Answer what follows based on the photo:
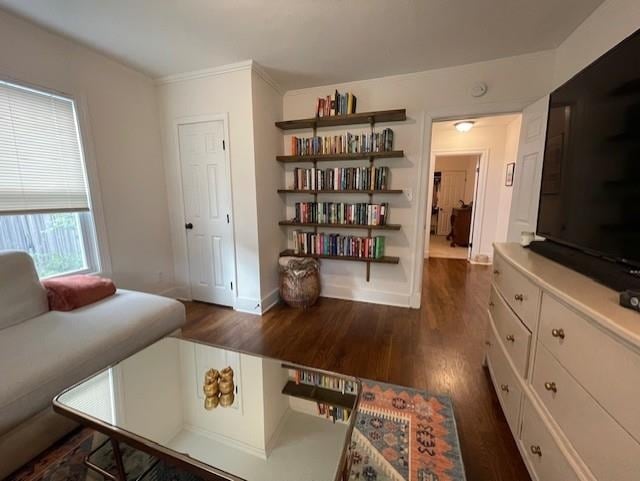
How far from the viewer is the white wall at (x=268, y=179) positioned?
8.51 feet

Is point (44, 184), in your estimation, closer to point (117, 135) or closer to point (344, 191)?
point (117, 135)

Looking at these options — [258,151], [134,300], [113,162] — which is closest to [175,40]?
[258,151]

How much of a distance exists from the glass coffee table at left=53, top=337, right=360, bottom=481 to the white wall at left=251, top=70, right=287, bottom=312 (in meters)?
1.47

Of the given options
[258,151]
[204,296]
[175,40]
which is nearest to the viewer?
[175,40]

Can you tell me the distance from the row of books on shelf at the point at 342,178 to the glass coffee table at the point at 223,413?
1969mm

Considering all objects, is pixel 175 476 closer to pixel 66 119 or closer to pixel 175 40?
pixel 66 119

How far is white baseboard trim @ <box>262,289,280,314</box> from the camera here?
2.82 metres

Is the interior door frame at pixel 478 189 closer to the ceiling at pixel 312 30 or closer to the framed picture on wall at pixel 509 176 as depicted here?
the framed picture on wall at pixel 509 176

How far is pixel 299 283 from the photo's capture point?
111 inches

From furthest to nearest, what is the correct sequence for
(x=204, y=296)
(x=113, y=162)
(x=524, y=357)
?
(x=204, y=296), (x=113, y=162), (x=524, y=357)

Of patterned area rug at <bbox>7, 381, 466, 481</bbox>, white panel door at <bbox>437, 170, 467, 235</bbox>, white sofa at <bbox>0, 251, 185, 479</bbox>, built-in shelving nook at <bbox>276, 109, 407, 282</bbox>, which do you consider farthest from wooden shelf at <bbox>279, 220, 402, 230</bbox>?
white panel door at <bbox>437, 170, 467, 235</bbox>

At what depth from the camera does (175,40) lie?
2055mm

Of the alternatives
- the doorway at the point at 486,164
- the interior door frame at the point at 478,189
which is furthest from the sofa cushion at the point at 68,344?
the interior door frame at the point at 478,189

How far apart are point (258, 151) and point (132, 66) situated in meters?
1.40
